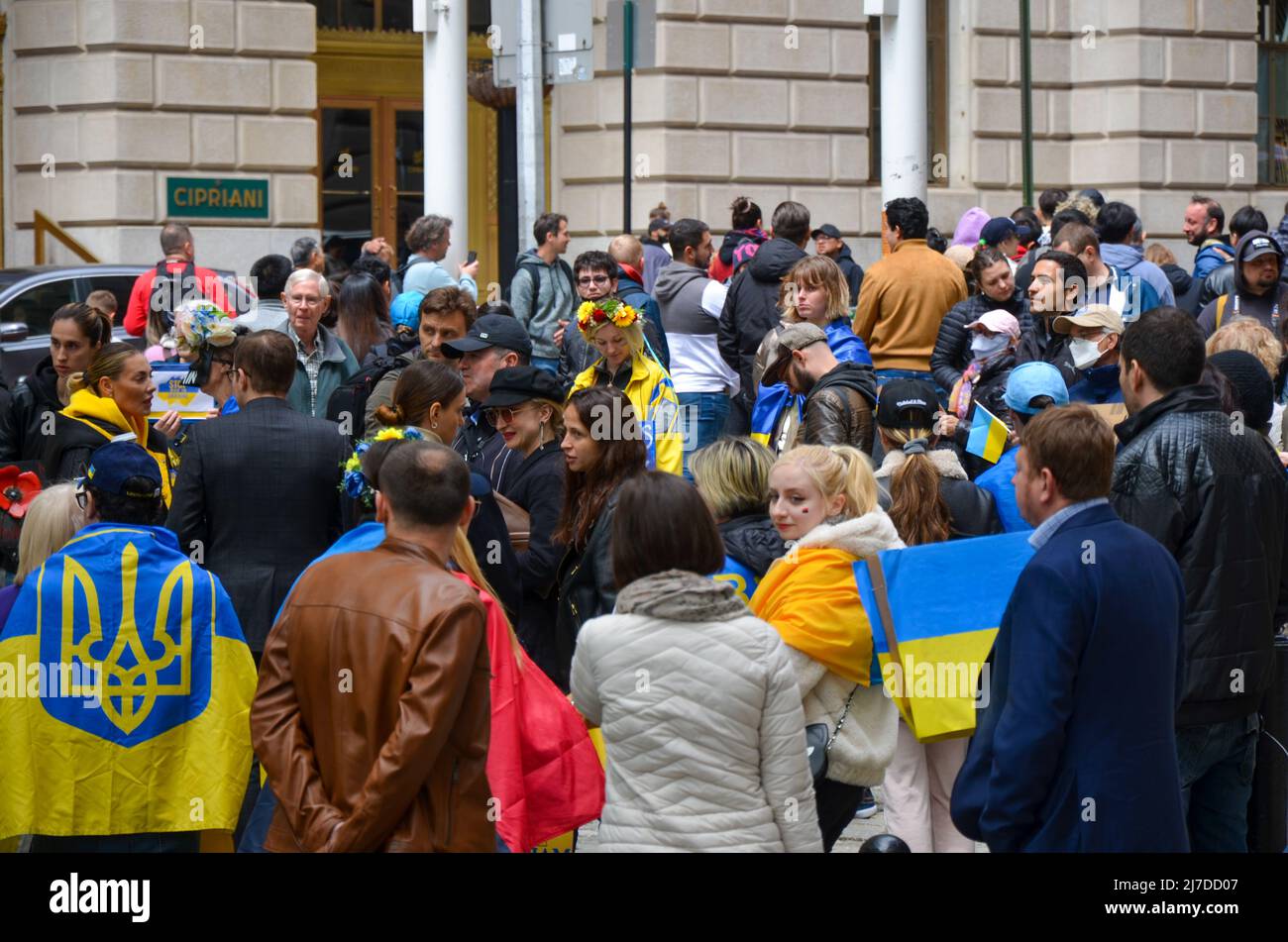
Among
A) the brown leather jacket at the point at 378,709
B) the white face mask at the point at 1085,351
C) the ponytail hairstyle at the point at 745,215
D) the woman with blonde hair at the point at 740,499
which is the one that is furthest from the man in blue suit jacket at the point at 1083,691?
the ponytail hairstyle at the point at 745,215

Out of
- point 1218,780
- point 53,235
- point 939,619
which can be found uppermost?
point 53,235

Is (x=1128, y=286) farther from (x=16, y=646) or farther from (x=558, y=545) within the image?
(x=16, y=646)

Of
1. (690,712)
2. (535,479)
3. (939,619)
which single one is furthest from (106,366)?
(690,712)

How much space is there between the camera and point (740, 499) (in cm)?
651

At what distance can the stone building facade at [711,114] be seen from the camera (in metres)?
18.4

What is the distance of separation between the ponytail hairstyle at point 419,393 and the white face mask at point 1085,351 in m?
3.06

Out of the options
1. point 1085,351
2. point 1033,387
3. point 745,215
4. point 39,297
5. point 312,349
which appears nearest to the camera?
point 1033,387

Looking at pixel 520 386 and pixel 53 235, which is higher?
pixel 53 235

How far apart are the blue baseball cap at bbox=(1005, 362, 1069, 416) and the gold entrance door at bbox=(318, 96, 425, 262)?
47.1 ft

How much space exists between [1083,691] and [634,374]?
4.43 m

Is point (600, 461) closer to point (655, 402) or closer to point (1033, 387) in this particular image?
point (1033, 387)

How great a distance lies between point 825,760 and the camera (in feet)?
Answer: 18.9

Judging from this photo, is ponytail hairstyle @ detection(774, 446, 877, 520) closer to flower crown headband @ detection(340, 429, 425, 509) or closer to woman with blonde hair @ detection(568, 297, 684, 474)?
flower crown headband @ detection(340, 429, 425, 509)
